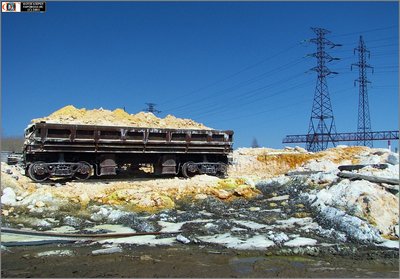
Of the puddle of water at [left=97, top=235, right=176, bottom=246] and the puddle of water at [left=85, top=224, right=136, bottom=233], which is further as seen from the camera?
the puddle of water at [left=85, top=224, right=136, bottom=233]

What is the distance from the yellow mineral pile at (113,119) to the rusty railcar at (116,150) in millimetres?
2182

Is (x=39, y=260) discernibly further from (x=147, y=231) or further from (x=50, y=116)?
(x=50, y=116)

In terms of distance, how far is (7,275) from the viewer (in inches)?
246

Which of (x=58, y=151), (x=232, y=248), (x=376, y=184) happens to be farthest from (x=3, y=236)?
(x=376, y=184)

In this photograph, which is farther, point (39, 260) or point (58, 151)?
point (58, 151)

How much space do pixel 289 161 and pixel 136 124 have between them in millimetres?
9889

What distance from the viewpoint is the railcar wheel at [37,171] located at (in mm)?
14820

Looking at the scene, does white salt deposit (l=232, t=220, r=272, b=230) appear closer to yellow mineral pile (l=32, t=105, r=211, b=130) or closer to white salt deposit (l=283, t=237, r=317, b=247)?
white salt deposit (l=283, t=237, r=317, b=247)

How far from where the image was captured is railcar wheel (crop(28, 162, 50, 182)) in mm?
14820

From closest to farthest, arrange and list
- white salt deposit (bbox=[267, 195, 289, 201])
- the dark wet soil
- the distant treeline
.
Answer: the dark wet soil, white salt deposit (bbox=[267, 195, 289, 201]), the distant treeline

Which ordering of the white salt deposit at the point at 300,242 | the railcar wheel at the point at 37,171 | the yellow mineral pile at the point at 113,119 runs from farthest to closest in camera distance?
the yellow mineral pile at the point at 113,119 → the railcar wheel at the point at 37,171 → the white salt deposit at the point at 300,242

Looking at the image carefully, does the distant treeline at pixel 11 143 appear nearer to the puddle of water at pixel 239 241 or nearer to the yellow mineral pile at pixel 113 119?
the yellow mineral pile at pixel 113 119

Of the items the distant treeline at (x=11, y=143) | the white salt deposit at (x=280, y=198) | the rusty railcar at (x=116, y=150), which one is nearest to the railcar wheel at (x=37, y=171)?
the rusty railcar at (x=116, y=150)

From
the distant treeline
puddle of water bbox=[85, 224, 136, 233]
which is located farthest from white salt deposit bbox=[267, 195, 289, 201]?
the distant treeline
